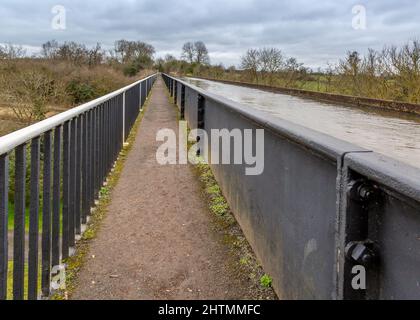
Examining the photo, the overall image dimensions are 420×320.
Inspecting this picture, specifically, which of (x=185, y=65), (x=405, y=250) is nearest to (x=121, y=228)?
(x=405, y=250)

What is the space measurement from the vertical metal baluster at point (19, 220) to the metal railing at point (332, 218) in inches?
55.2

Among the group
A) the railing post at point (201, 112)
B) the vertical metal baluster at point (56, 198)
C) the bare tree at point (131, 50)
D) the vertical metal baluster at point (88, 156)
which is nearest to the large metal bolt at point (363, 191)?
the vertical metal baluster at point (56, 198)

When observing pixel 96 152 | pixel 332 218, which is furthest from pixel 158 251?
pixel 332 218

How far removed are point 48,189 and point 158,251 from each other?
4.06 ft

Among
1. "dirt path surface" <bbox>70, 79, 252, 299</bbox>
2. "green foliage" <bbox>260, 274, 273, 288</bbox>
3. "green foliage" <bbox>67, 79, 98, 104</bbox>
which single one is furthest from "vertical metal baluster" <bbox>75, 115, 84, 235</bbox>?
"green foliage" <bbox>67, 79, 98, 104</bbox>

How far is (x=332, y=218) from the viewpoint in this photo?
2.00m

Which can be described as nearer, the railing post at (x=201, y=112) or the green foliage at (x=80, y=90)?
the railing post at (x=201, y=112)

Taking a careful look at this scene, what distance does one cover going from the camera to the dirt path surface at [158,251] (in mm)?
3221

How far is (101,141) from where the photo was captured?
554cm

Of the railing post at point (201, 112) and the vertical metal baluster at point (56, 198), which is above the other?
the railing post at point (201, 112)

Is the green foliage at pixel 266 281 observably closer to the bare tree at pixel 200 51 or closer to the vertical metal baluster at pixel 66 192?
the vertical metal baluster at pixel 66 192

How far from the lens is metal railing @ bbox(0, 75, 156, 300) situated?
2262 millimetres

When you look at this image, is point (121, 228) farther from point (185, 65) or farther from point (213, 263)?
point (185, 65)
